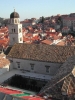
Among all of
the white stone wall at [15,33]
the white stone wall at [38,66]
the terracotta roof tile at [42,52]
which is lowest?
the white stone wall at [38,66]

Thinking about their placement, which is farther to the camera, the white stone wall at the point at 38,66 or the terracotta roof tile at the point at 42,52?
the white stone wall at the point at 38,66

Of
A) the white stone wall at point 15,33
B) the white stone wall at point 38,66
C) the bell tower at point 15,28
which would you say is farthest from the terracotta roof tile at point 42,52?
the bell tower at point 15,28

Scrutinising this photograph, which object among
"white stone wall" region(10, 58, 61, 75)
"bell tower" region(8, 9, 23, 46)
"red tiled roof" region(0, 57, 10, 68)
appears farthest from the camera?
"bell tower" region(8, 9, 23, 46)

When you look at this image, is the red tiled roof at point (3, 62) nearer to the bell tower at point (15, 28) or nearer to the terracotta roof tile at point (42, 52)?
the terracotta roof tile at point (42, 52)

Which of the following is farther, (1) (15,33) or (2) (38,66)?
(1) (15,33)

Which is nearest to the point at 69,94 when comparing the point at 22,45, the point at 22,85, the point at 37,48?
the point at 22,85

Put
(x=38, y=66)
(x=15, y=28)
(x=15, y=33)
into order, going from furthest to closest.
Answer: (x=15, y=33), (x=15, y=28), (x=38, y=66)

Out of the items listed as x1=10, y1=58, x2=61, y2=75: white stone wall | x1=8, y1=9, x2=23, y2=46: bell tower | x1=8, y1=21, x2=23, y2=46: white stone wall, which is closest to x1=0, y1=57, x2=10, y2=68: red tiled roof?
x1=10, y1=58, x2=61, y2=75: white stone wall

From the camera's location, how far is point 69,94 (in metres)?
18.0

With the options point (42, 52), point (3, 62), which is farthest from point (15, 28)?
point (42, 52)

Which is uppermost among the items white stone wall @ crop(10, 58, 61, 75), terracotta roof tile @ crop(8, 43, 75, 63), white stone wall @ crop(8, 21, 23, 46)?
white stone wall @ crop(8, 21, 23, 46)

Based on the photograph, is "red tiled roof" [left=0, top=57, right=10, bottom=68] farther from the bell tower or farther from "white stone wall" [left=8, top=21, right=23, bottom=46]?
the bell tower

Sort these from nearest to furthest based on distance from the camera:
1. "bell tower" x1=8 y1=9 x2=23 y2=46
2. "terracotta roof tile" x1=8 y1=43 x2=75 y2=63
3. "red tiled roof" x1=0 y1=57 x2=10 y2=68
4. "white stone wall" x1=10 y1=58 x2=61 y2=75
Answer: "terracotta roof tile" x1=8 y1=43 x2=75 y2=63, "white stone wall" x1=10 y1=58 x2=61 y2=75, "red tiled roof" x1=0 y1=57 x2=10 y2=68, "bell tower" x1=8 y1=9 x2=23 y2=46

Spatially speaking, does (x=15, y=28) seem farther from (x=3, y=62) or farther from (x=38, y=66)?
(x=38, y=66)
